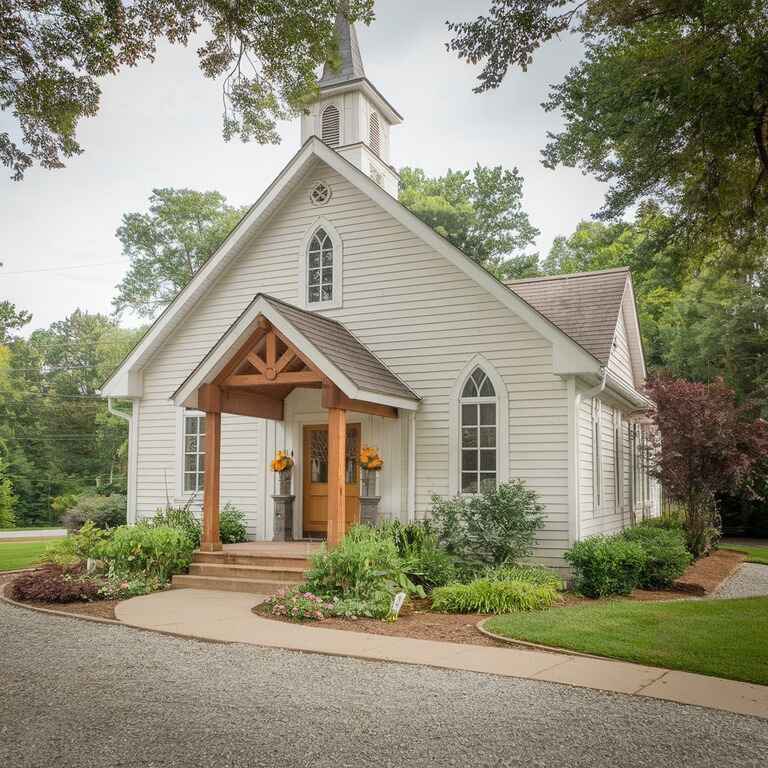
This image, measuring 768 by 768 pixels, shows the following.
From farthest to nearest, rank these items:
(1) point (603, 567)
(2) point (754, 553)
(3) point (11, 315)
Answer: (2) point (754, 553) < (3) point (11, 315) < (1) point (603, 567)

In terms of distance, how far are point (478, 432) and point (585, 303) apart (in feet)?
12.4

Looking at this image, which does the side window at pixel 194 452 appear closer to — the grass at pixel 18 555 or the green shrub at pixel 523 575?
the grass at pixel 18 555

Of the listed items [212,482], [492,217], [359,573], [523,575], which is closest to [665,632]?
[523,575]

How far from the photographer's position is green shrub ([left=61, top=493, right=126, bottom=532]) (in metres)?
17.8

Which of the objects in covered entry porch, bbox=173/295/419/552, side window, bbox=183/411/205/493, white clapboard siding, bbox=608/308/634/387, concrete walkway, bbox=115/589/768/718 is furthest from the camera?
white clapboard siding, bbox=608/308/634/387

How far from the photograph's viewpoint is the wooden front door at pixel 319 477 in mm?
13633

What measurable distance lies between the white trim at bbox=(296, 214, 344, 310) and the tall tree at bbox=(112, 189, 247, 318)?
22.7 meters

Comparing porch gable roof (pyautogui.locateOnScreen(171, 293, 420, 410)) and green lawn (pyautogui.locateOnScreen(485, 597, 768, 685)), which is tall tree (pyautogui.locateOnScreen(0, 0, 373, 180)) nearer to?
porch gable roof (pyautogui.locateOnScreen(171, 293, 420, 410))

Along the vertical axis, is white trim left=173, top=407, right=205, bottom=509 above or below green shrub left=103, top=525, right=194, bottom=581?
above

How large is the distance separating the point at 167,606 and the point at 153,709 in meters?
4.77

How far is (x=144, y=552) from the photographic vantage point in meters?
11.9

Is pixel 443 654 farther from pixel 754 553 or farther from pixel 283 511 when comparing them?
pixel 754 553

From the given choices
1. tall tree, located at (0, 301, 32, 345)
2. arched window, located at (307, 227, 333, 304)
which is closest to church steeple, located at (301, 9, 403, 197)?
arched window, located at (307, 227, 333, 304)

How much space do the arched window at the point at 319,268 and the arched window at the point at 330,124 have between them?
3.07 meters
